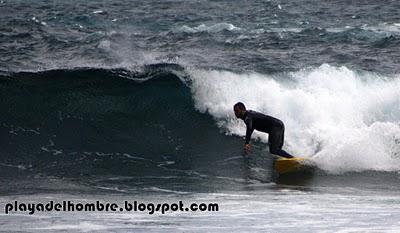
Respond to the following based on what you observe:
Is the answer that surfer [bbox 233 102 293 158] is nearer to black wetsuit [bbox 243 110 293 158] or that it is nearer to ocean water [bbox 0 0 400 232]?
black wetsuit [bbox 243 110 293 158]

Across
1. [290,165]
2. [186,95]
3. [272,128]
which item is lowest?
[290,165]

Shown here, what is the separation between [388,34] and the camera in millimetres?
25078

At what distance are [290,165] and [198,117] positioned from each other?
4153 millimetres

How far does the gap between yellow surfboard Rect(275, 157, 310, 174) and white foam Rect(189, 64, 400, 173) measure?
439mm

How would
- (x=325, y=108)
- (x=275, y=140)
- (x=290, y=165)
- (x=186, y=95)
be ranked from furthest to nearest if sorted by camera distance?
(x=186, y=95), (x=325, y=108), (x=275, y=140), (x=290, y=165)

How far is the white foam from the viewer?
14.4 metres

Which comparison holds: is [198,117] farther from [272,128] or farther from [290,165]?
[290,165]

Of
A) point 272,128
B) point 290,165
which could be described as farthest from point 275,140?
point 290,165

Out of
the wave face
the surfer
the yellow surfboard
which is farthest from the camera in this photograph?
the wave face

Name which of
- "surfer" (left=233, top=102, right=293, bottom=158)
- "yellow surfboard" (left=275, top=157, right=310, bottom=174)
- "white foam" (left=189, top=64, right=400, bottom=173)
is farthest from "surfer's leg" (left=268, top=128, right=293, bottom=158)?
"white foam" (left=189, top=64, right=400, bottom=173)

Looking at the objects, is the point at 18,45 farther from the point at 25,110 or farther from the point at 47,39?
the point at 25,110

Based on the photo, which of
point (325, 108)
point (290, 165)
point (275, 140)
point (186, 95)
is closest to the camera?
point (290, 165)

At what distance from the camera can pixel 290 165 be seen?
531 inches

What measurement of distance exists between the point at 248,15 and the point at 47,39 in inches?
312
